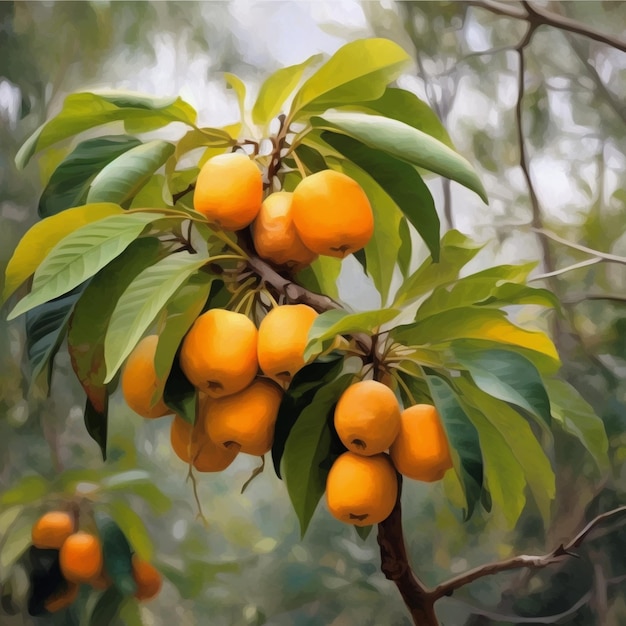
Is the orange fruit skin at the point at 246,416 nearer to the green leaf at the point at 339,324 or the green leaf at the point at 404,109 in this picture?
the green leaf at the point at 339,324

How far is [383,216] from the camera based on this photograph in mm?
636

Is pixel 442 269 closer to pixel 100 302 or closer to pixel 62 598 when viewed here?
pixel 100 302

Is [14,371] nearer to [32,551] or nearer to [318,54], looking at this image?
[32,551]

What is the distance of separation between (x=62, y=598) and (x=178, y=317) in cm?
41

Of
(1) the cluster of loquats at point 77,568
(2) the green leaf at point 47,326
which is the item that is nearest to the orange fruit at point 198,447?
(2) the green leaf at point 47,326

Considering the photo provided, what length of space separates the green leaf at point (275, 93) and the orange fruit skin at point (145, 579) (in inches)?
18.7

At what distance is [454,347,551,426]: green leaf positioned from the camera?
1.74ft

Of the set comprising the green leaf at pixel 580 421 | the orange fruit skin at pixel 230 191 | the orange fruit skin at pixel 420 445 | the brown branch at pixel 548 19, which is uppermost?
the brown branch at pixel 548 19

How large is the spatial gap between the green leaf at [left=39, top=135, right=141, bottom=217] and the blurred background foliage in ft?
0.40

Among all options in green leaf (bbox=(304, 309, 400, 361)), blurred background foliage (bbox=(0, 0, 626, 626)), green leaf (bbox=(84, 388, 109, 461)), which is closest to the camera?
green leaf (bbox=(304, 309, 400, 361))

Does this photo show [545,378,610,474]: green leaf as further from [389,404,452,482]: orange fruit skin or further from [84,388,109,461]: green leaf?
[84,388,109,461]: green leaf

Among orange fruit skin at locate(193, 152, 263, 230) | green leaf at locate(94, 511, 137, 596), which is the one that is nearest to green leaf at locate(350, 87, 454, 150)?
orange fruit skin at locate(193, 152, 263, 230)

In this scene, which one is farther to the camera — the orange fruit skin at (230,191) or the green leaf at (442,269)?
the green leaf at (442,269)

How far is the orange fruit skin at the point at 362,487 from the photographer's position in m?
0.54
